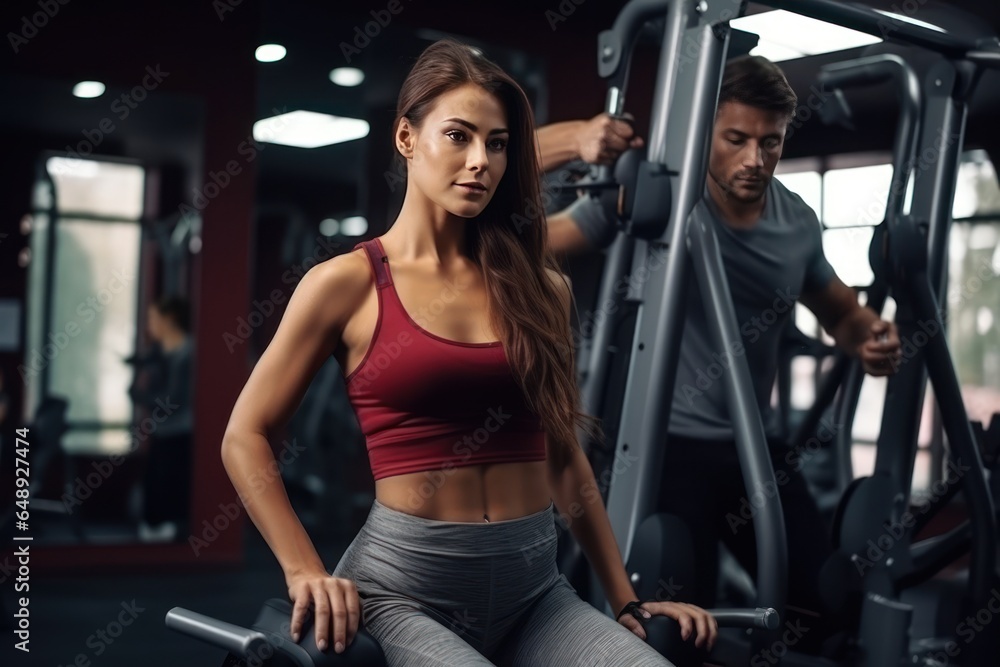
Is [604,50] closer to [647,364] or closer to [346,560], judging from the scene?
[647,364]

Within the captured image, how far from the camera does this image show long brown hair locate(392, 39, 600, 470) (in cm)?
129

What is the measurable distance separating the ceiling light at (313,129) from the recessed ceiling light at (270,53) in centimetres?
28

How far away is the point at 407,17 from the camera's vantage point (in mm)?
5039

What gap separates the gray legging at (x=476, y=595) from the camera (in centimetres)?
119

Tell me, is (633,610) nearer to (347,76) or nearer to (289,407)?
(289,407)

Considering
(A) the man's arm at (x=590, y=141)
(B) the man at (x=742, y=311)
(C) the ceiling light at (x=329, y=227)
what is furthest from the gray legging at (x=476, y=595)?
(C) the ceiling light at (x=329, y=227)

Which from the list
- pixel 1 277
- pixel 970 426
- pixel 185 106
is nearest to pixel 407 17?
pixel 185 106

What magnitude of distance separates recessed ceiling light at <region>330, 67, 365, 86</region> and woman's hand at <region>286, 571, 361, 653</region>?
4.58 m

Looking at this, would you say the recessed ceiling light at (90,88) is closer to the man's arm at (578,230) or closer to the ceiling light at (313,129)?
the ceiling light at (313,129)

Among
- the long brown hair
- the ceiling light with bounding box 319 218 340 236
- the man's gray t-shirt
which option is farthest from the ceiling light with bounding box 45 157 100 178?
the long brown hair

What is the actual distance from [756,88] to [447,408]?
1.25 meters

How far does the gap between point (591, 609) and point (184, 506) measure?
392 centimetres

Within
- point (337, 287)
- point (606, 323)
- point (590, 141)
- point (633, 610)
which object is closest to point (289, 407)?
point (337, 287)

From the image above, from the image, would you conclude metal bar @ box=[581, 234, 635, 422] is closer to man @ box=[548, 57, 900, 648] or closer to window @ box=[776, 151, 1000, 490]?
man @ box=[548, 57, 900, 648]
